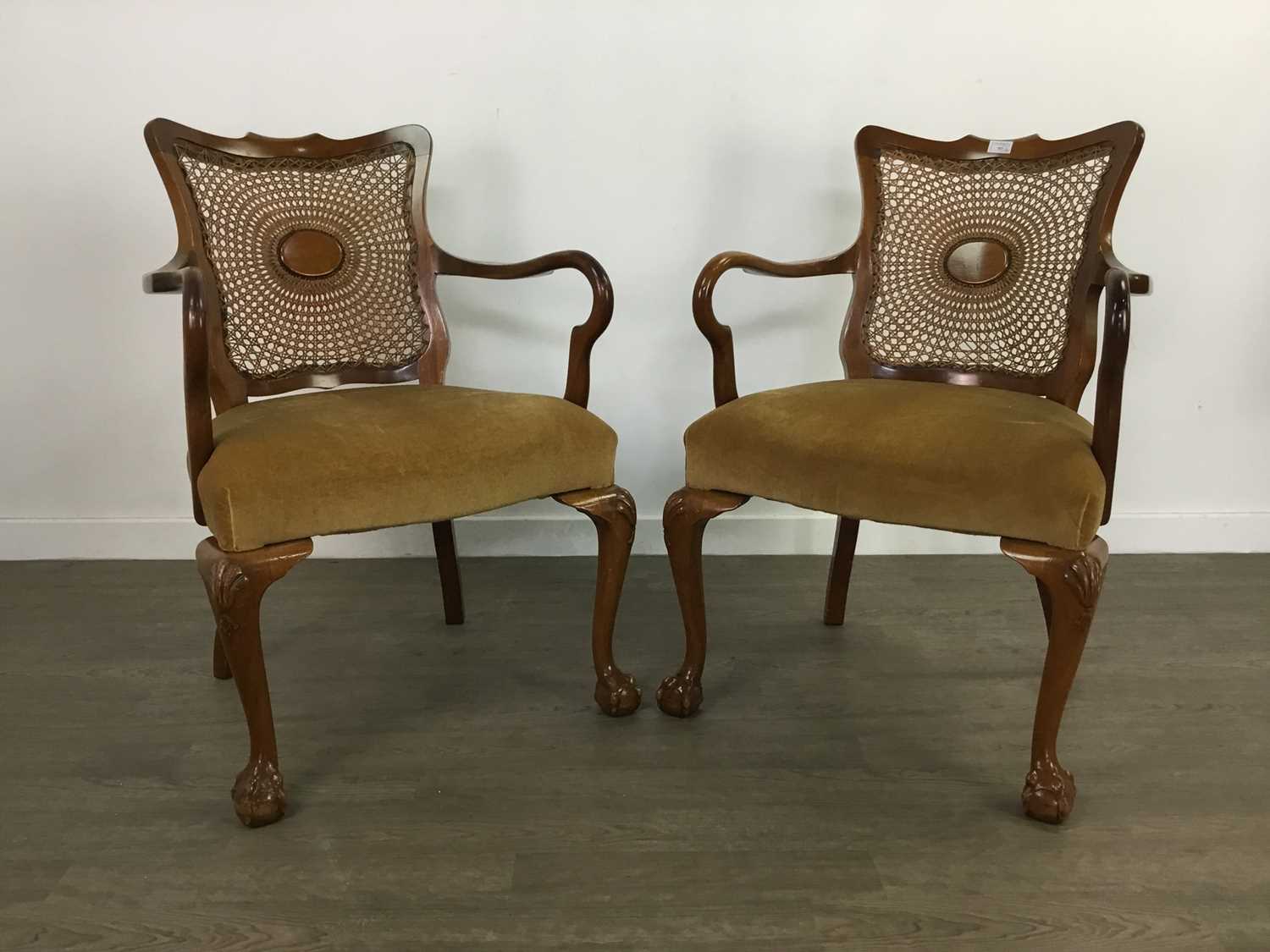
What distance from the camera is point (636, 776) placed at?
1.48m

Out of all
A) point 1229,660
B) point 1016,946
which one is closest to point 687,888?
point 1016,946

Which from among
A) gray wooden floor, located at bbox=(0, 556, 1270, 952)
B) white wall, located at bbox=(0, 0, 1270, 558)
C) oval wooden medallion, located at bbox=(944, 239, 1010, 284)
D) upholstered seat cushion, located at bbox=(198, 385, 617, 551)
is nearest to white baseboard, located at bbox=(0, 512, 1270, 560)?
white wall, located at bbox=(0, 0, 1270, 558)

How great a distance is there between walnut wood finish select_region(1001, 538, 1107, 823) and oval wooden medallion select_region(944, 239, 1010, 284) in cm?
66

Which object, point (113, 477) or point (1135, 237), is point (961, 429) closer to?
point (1135, 237)

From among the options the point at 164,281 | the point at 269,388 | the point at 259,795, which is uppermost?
the point at 164,281

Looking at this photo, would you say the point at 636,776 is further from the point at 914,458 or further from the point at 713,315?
the point at 713,315

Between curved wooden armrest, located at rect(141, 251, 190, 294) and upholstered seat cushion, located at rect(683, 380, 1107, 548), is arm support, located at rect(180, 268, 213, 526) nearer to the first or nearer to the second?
curved wooden armrest, located at rect(141, 251, 190, 294)

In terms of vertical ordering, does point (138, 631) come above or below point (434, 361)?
below

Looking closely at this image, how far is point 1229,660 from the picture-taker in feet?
6.11

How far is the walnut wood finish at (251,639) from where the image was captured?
1287mm

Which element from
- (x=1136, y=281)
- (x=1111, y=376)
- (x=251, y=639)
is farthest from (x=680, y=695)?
(x=1136, y=281)

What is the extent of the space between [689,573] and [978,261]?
2.63 feet

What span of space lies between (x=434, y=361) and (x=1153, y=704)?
4.60 ft

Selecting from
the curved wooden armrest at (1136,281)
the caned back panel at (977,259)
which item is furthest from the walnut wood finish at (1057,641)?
the caned back panel at (977,259)
